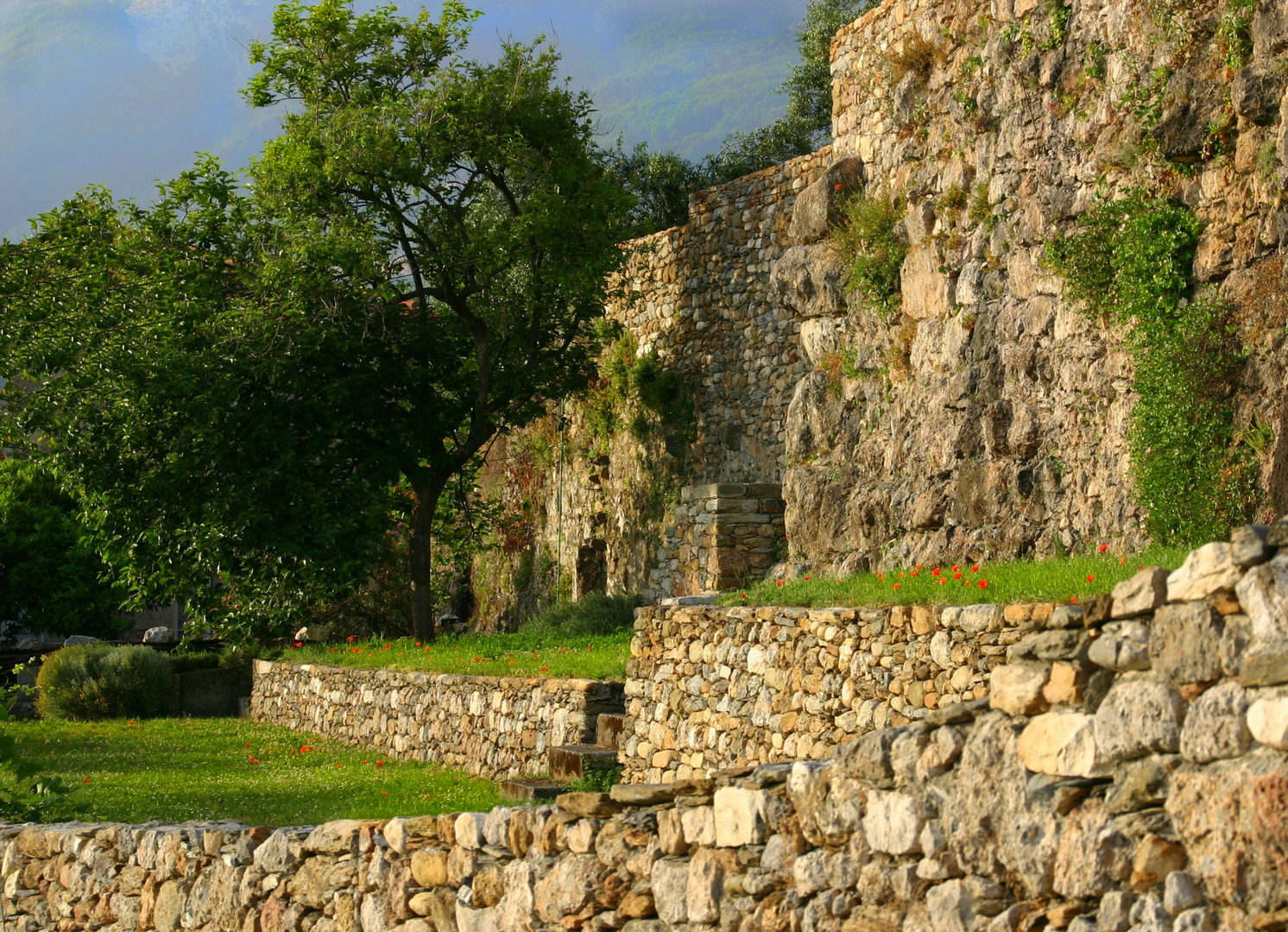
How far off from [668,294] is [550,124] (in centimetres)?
282

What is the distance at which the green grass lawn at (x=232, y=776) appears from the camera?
860 centimetres

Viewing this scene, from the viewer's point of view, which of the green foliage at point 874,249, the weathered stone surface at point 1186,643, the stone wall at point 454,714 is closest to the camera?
the weathered stone surface at point 1186,643

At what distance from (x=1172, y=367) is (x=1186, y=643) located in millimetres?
6765

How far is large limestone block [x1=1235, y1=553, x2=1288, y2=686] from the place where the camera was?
92.6 inches

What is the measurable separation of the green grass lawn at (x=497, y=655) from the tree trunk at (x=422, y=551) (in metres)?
0.97

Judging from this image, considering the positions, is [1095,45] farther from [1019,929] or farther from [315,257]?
[315,257]

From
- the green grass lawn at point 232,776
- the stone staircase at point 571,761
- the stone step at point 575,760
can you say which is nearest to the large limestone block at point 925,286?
the stone staircase at point 571,761

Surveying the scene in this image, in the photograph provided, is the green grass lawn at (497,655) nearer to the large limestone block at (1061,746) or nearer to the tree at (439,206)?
the tree at (439,206)

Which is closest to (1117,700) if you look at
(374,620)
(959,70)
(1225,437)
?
(1225,437)

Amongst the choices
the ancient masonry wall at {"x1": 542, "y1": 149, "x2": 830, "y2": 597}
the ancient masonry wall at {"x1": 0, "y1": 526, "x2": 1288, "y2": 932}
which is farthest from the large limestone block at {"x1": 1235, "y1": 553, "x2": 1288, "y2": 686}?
the ancient masonry wall at {"x1": 542, "y1": 149, "x2": 830, "y2": 597}

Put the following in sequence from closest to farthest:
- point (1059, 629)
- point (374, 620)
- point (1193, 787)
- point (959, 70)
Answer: point (1193, 787) → point (1059, 629) → point (959, 70) → point (374, 620)

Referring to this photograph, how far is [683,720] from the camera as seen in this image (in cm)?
891

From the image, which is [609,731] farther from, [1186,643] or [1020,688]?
[1186,643]

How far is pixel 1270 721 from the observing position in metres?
2.32
